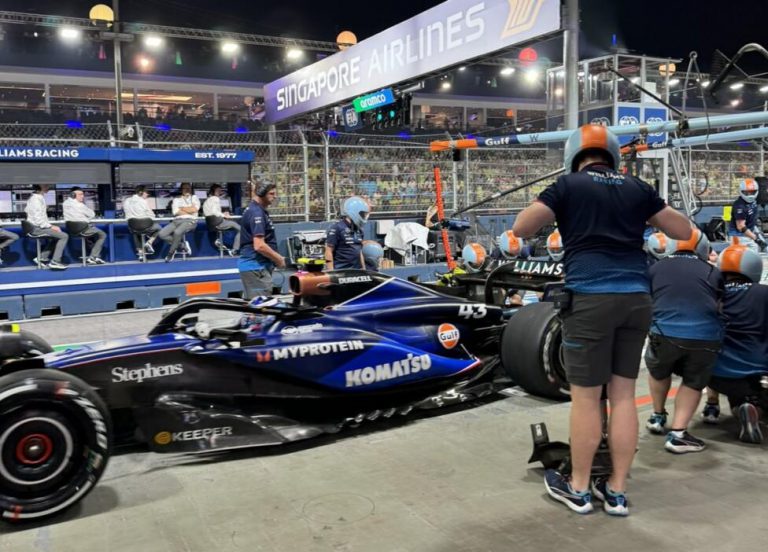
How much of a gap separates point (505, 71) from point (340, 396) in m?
40.3

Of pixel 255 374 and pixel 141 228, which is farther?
pixel 141 228

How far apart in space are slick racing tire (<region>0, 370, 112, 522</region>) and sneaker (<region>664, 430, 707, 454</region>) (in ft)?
10.5

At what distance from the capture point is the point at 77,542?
3.13 metres

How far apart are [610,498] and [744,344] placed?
5.61 ft

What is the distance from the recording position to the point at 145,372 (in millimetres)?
3926

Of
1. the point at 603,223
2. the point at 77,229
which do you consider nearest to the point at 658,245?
the point at 603,223

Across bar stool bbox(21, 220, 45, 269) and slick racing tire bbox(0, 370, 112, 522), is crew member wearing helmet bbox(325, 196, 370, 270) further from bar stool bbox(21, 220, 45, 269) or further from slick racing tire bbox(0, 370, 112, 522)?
bar stool bbox(21, 220, 45, 269)

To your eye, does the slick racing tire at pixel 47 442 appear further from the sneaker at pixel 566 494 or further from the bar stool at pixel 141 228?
the bar stool at pixel 141 228

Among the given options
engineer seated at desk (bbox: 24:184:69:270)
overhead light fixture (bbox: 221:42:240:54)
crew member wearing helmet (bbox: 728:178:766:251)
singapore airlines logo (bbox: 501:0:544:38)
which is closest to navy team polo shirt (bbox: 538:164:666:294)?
singapore airlines logo (bbox: 501:0:544:38)

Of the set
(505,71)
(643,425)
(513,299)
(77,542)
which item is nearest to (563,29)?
(513,299)

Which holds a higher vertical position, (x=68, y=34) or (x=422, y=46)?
(x=68, y=34)

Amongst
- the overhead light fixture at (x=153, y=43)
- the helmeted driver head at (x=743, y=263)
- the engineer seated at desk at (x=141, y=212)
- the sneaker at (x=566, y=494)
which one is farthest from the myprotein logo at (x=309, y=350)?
the overhead light fixture at (x=153, y=43)

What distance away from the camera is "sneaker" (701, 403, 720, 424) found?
4691mm

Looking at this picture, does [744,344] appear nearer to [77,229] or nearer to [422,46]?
[422,46]
